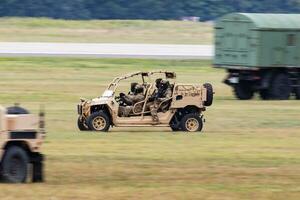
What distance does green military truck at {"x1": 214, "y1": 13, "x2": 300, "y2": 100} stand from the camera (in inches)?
1485

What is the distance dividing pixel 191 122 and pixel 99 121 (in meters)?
2.10

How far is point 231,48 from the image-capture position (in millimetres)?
38688

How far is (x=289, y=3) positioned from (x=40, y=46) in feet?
165

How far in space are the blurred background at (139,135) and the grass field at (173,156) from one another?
2 centimetres

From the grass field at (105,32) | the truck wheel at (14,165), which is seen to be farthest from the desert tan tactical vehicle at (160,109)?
the grass field at (105,32)

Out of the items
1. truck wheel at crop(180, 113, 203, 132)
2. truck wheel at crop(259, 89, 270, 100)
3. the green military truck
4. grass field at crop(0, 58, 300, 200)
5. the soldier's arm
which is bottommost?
grass field at crop(0, 58, 300, 200)

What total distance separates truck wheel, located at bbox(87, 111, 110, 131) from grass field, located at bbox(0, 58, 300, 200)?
15.9 inches

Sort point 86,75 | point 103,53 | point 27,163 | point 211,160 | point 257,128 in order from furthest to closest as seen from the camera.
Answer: point 103,53
point 86,75
point 257,128
point 211,160
point 27,163

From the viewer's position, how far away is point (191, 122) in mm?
26953

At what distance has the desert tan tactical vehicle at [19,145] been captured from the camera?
16594mm

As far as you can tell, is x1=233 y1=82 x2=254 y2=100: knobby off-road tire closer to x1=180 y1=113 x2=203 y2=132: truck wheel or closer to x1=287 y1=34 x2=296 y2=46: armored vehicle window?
x1=287 y1=34 x2=296 y2=46: armored vehicle window

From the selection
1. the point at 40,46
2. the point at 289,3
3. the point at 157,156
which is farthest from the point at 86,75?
the point at 289,3

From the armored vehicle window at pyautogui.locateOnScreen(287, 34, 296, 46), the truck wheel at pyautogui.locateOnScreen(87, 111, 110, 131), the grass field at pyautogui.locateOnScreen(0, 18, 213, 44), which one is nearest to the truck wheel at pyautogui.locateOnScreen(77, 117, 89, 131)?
the truck wheel at pyautogui.locateOnScreen(87, 111, 110, 131)

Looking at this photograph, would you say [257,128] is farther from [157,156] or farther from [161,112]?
[157,156]
